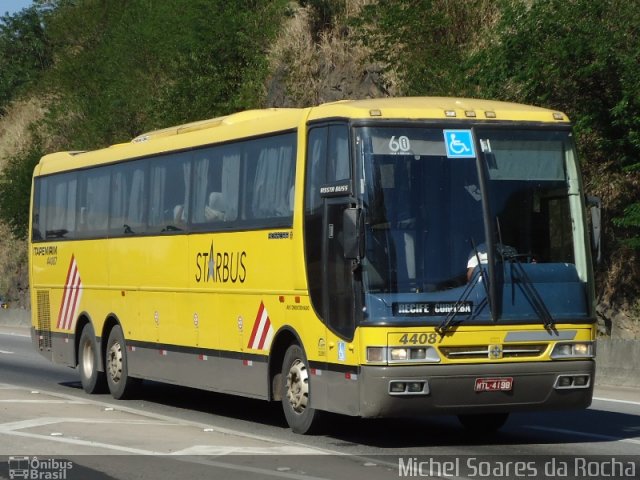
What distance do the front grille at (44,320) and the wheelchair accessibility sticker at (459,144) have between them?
11.3m

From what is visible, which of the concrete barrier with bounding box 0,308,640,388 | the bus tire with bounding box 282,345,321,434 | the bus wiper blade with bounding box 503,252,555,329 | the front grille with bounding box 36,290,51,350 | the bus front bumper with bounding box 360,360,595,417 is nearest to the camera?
the bus front bumper with bounding box 360,360,595,417

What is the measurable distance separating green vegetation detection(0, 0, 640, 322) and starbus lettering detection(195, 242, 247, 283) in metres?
9.37

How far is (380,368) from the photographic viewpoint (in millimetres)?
12891

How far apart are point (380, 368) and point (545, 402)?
5.73 ft

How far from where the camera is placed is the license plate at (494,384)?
43.1 ft

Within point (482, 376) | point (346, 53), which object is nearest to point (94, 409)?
point (482, 376)

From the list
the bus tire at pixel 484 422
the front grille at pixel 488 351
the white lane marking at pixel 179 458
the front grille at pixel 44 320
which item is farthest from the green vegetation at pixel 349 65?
the white lane marking at pixel 179 458

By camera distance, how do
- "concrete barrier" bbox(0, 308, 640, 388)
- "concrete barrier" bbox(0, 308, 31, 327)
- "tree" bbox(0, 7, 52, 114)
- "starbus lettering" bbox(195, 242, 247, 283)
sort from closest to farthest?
"starbus lettering" bbox(195, 242, 247, 283), "concrete barrier" bbox(0, 308, 640, 388), "concrete barrier" bbox(0, 308, 31, 327), "tree" bbox(0, 7, 52, 114)

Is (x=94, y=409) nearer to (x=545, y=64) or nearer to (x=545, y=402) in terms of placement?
(x=545, y=402)

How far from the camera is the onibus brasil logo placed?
11289 millimetres

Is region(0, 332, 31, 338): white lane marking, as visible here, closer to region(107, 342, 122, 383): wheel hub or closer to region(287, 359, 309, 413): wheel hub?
region(107, 342, 122, 383): wheel hub

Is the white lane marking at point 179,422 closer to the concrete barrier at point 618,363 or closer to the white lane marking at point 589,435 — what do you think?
the white lane marking at point 589,435

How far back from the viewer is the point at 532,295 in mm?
13398

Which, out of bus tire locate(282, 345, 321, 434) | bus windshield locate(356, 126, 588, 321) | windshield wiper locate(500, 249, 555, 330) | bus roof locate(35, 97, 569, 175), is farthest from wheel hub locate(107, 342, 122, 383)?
windshield wiper locate(500, 249, 555, 330)
